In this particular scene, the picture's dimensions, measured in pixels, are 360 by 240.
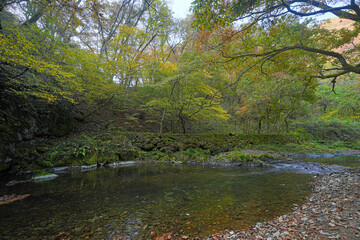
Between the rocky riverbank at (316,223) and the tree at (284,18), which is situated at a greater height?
the tree at (284,18)

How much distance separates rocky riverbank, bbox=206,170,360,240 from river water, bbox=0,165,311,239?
1.01ft

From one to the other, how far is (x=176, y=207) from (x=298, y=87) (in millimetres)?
14654

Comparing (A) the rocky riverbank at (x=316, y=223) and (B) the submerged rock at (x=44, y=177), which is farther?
(B) the submerged rock at (x=44, y=177)

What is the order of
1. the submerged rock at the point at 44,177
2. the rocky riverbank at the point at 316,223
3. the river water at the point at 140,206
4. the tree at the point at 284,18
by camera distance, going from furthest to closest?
1. the submerged rock at the point at 44,177
2. the tree at the point at 284,18
3. the river water at the point at 140,206
4. the rocky riverbank at the point at 316,223

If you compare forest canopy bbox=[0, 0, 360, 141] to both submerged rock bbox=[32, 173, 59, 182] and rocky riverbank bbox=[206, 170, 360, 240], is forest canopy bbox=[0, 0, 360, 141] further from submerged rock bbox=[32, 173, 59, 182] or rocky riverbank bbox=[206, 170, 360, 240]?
rocky riverbank bbox=[206, 170, 360, 240]

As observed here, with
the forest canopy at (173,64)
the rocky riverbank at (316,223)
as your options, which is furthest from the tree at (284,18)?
the rocky riverbank at (316,223)

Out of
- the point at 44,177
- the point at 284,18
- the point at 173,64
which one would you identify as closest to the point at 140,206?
the point at 44,177

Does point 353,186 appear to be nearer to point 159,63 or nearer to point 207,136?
point 207,136

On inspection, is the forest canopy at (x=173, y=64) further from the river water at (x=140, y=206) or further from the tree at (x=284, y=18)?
the river water at (x=140, y=206)

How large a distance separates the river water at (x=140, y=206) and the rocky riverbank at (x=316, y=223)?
308 mm

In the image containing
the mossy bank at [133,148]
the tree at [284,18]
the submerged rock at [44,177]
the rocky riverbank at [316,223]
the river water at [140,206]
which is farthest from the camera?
the mossy bank at [133,148]

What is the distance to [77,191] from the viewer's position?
5332 millimetres

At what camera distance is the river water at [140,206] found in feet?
10.6

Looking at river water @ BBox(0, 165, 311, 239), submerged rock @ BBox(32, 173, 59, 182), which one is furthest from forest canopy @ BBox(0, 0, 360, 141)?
river water @ BBox(0, 165, 311, 239)
